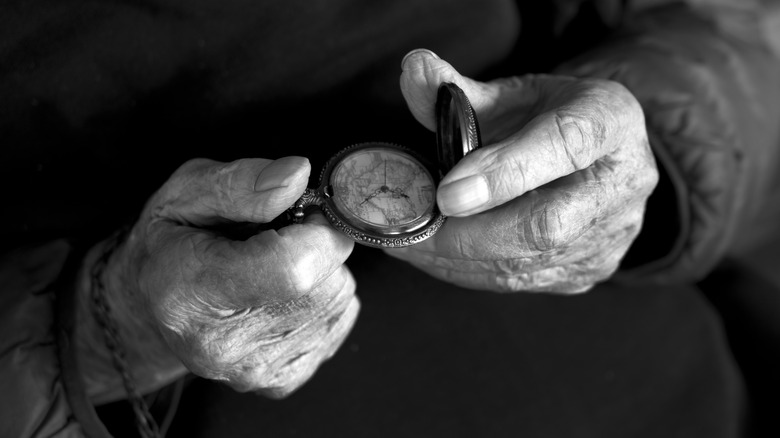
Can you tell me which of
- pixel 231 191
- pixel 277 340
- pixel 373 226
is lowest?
pixel 277 340

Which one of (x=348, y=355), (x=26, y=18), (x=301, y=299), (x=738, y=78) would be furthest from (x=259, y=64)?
(x=738, y=78)

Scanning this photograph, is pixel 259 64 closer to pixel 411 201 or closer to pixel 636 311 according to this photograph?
pixel 411 201

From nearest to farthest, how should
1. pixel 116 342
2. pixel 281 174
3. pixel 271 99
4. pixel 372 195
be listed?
pixel 281 174 → pixel 372 195 → pixel 116 342 → pixel 271 99

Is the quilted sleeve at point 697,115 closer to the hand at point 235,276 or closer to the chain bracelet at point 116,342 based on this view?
the hand at point 235,276

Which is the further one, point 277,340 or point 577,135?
point 277,340

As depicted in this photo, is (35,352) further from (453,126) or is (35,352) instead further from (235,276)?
(453,126)

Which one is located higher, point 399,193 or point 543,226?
point 399,193

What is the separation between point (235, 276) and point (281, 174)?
198mm

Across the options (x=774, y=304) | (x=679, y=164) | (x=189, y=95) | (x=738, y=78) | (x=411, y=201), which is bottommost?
(x=774, y=304)

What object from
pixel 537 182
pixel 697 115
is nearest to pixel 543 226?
pixel 537 182

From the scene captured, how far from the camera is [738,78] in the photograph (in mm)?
1581

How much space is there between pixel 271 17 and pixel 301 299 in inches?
24.8

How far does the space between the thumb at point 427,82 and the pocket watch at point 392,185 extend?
0.02 meters

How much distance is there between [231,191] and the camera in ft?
3.46
